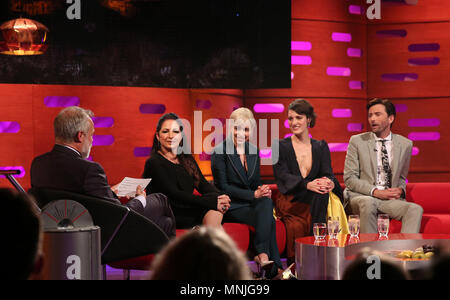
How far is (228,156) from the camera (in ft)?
16.4

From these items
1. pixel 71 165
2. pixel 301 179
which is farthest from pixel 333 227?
pixel 71 165

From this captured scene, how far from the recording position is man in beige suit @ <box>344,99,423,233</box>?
511 cm

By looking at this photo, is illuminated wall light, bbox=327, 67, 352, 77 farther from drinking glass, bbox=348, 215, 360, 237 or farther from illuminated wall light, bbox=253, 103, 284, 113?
drinking glass, bbox=348, 215, 360, 237

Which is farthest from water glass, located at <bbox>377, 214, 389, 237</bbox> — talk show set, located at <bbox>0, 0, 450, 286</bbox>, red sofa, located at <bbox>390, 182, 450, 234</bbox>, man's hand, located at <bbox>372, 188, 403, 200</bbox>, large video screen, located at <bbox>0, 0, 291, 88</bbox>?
large video screen, located at <bbox>0, 0, 291, 88</bbox>

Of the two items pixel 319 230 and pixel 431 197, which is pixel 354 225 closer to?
pixel 319 230

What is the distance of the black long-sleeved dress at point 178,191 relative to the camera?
15.0 ft

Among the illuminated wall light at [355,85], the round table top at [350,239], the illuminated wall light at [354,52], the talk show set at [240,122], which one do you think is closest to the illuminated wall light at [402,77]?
the talk show set at [240,122]

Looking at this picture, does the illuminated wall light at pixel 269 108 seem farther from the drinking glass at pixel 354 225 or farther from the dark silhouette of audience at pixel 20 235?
the dark silhouette of audience at pixel 20 235

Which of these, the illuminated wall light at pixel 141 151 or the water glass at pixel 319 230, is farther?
the illuminated wall light at pixel 141 151

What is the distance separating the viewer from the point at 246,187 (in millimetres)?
5012

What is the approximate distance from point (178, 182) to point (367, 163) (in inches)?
66.7

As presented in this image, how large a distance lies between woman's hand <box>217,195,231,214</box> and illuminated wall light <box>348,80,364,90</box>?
2587mm
